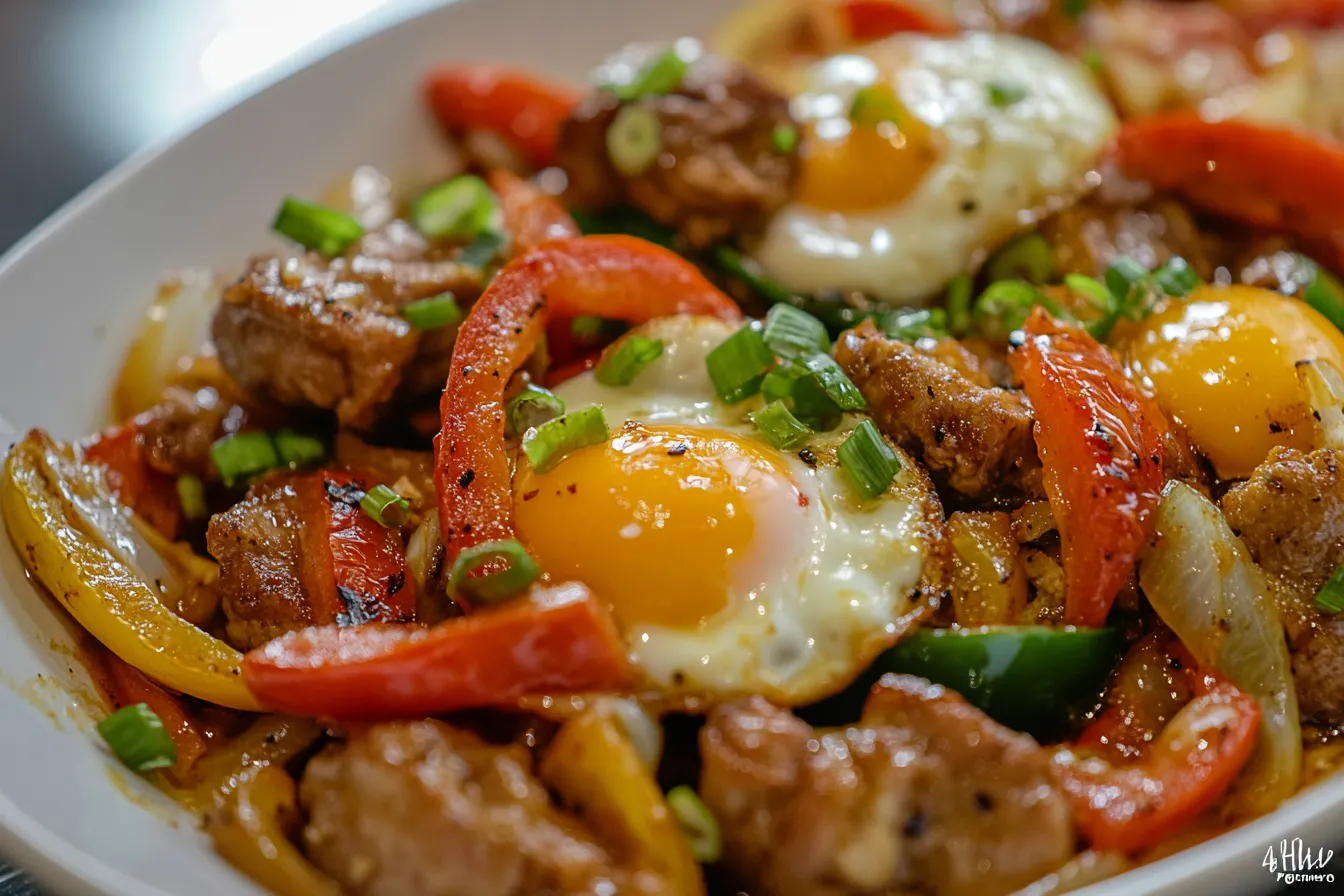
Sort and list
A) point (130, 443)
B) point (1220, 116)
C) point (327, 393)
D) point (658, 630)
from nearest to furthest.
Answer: point (658, 630)
point (327, 393)
point (130, 443)
point (1220, 116)

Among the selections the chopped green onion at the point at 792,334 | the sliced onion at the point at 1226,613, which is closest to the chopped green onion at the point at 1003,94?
the chopped green onion at the point at 792,334

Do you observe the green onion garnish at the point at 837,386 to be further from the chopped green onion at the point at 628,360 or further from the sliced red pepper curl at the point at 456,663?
the sliced red pepper curl at the point at 456,663

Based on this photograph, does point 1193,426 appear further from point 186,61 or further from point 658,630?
point 186,61

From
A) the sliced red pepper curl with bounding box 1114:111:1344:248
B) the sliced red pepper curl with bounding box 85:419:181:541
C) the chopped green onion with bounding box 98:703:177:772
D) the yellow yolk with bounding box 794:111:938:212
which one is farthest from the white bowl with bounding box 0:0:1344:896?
the sliced red pepper curl with bounding box 1114:111:1344:248

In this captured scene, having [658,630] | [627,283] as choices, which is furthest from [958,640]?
[627,283]

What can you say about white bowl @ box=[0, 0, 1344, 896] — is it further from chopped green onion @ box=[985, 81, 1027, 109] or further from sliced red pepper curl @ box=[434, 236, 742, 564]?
chopped green onion @ box=[985, 81, 1027, 109]

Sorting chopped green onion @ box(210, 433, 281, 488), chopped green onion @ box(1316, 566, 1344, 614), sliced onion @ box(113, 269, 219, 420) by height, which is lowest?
chopped green onion @ box(1316, 566, 1344, 614)

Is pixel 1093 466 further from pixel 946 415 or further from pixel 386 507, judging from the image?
pixel 386 507
